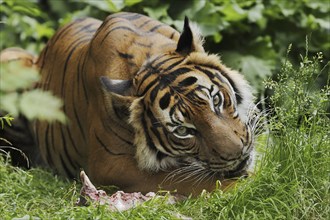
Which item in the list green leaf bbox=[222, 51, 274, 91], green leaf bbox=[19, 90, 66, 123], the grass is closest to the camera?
green leaf bbox=[19, 90, 66, 123]

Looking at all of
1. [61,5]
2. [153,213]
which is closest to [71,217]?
[153,213]

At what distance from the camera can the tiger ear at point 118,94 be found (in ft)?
14.8

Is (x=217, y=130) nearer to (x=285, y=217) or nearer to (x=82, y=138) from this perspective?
(x=285, y=217)

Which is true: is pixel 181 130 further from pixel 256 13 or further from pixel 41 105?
pixel 256 13

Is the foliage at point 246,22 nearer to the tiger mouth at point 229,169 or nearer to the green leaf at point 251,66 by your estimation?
the green leaf at point 251,66

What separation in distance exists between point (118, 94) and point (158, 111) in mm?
272

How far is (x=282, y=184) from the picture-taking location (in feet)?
12.6

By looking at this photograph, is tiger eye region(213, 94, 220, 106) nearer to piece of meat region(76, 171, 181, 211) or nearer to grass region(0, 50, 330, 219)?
grass region(0, 50, 330, 219)

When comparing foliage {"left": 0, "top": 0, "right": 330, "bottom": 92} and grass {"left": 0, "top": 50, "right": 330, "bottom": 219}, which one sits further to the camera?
foliage {"left": 0, "top": 0, "right": 330, "bottom": 92}

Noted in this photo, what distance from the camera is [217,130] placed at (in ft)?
13.6

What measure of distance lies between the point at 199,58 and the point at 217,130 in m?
0.56

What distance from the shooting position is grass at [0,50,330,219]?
12.2 ft

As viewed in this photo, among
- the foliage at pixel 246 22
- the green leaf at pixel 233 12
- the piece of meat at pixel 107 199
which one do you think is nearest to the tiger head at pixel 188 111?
the piece of meat at pixel 107 199

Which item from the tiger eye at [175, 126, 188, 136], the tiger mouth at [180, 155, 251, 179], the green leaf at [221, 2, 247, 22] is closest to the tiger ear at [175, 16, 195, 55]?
the tiger eye at [175, 126, 188, 136]
